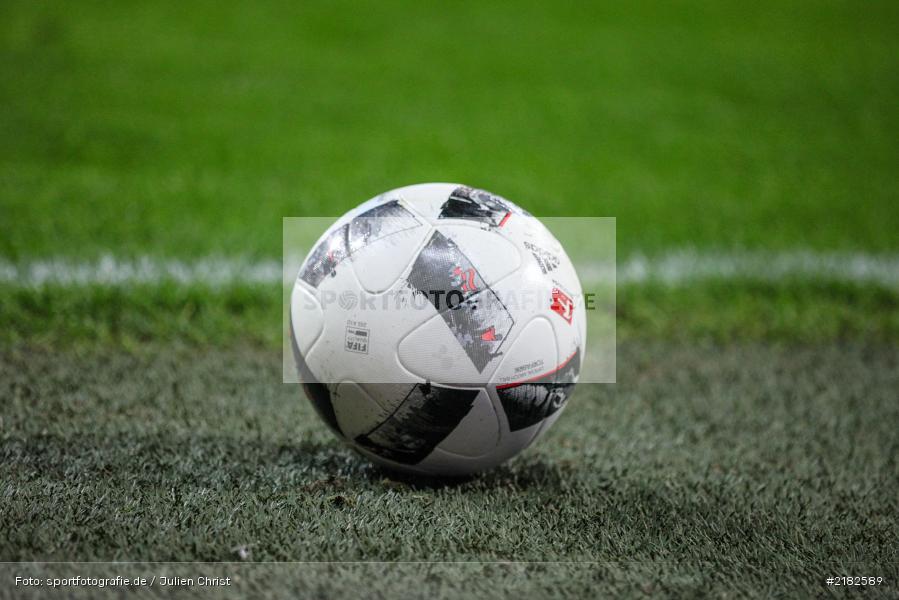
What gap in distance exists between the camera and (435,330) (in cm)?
224

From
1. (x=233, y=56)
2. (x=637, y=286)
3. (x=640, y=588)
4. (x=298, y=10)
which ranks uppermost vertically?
(x=298, y=10)

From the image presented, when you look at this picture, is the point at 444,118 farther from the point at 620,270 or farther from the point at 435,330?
the point at 435,330

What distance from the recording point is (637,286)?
4957mm

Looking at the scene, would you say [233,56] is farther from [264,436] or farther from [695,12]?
[264,436]

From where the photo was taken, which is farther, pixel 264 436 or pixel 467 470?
pixel 264 436

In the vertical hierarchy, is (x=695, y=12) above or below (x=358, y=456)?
above

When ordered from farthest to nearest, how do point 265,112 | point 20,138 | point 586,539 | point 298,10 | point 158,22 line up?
1. point 298,10
2. point 158,22
3. point 265,112
4. point 20,138
5. point 586,539

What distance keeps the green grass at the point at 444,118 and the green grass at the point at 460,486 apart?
6.43 feet

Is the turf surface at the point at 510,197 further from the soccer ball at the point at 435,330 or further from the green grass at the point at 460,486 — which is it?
the soccer ball at the point at 435,330

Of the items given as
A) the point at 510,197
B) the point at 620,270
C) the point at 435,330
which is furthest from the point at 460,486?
the point at 510,197

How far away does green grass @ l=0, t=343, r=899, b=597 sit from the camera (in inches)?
78.7

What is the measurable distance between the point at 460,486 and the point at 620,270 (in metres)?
2.99

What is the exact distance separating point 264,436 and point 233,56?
702cm

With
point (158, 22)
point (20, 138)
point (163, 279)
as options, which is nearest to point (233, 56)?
point (158, 22)
